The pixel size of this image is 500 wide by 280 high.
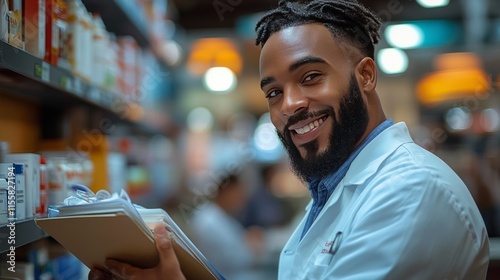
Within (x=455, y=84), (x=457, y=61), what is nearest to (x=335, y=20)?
→ (x=455, y=84)

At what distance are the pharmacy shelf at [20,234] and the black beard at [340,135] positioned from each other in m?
0.84

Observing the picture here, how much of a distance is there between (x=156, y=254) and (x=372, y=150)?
68 cm

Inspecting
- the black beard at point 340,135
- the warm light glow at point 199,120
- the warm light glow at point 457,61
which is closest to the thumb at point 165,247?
the black beard at point 340,135

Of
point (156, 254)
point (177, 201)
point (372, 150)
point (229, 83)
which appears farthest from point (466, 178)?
point (156, 254)

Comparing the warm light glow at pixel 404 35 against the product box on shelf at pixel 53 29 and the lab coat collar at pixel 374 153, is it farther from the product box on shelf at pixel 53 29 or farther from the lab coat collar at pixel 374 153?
the lab coat collar at pixel 374 153

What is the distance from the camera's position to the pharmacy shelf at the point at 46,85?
5.16 feet

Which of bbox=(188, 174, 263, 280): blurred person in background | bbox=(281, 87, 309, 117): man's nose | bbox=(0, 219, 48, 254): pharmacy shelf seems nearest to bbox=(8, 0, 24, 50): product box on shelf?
bbox=(0, 219, 48, 254): pharmacy shelf

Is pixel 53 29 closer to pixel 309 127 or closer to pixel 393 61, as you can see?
pixel 309 127

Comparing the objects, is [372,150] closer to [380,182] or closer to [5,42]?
[380,182]

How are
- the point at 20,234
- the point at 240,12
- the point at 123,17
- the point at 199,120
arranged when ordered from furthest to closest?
1. the point at 199,120
2. the point at 240,12
3. the point at 123,17
4. the point at 20,234

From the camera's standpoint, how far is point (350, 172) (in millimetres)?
1658

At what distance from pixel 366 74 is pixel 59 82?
1065 mm

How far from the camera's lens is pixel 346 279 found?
138 centimetres

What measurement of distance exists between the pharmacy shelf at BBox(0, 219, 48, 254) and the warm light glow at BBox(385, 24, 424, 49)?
18.1ft
